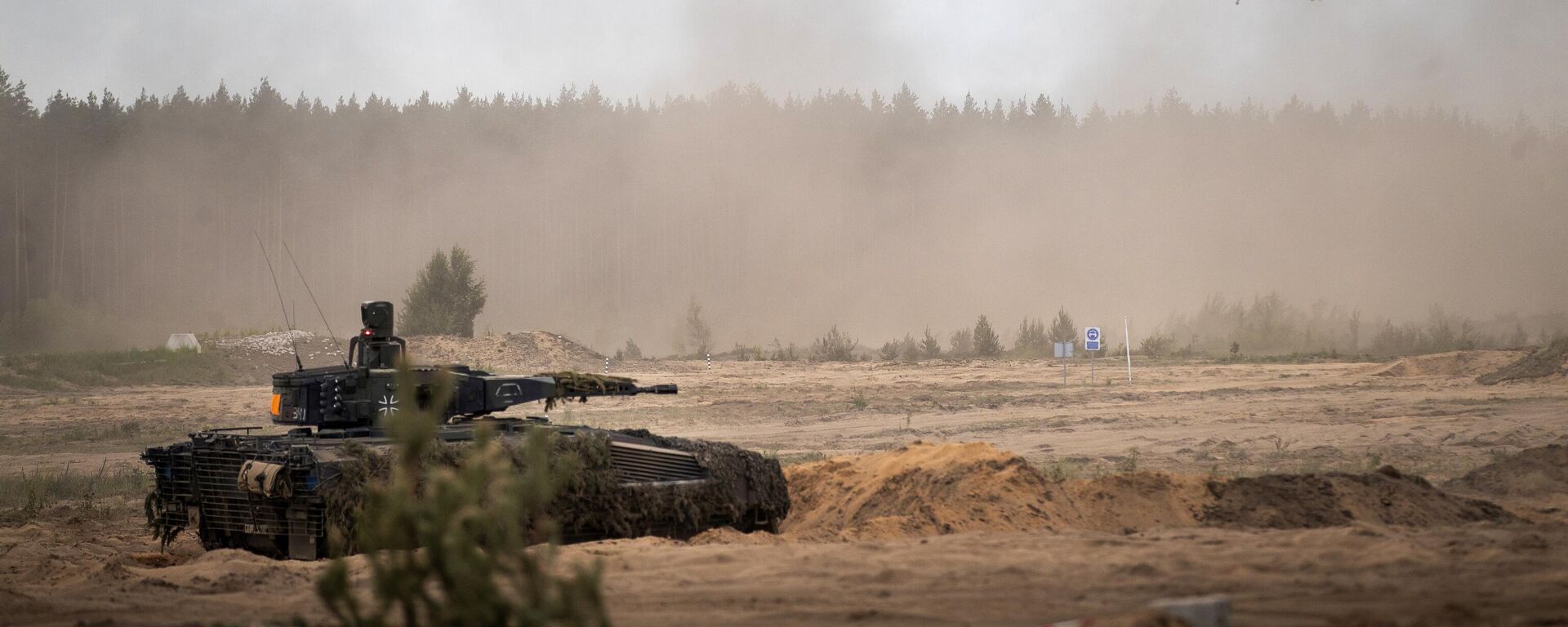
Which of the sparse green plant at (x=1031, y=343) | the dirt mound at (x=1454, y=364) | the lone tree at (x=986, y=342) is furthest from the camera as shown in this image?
the lone tree at (x=986, y=342)

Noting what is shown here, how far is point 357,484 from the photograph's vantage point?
9.25 metres

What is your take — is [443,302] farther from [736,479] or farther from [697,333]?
[736,479]

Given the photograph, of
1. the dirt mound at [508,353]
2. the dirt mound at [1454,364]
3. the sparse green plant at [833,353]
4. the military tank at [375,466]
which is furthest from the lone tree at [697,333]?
the military tank at [375,466]

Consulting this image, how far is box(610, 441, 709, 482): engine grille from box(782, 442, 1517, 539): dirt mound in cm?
117

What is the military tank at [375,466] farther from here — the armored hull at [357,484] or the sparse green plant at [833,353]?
the sparse green plant at [833,353]

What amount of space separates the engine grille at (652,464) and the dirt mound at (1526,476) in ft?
26.9

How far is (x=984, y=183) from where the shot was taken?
68.4m

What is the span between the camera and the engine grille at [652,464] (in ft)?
33.9

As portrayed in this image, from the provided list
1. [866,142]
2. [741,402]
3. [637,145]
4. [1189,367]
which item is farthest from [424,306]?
[866,142]

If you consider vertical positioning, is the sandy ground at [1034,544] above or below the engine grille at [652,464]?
below

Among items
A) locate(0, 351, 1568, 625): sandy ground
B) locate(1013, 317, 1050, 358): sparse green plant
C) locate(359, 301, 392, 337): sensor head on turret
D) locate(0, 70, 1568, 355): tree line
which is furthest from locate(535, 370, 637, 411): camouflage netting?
locate(0, 70, 1568, 355): tree line

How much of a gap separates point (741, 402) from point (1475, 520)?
18444 millimetres

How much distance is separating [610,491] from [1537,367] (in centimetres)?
2363

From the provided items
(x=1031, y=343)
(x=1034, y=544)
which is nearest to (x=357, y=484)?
(x=1034, y=544)
